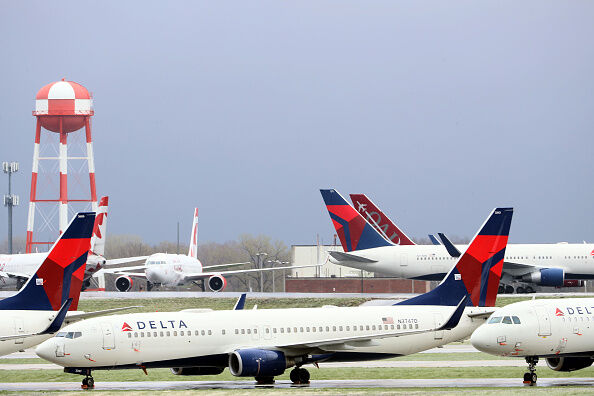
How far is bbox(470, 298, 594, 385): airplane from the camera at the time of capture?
130 ft

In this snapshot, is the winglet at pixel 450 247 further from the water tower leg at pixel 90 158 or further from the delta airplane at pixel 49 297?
the water tower leg at pixel 90 158

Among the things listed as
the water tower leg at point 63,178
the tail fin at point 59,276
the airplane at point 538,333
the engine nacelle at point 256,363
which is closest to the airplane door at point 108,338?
the tail fin at point 59,276

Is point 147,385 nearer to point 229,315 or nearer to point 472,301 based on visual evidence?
point 229,315

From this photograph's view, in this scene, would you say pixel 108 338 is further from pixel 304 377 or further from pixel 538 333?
pixel 538 333

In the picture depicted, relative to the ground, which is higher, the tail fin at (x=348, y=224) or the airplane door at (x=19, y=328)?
the tail fin at (x=348, y=224)

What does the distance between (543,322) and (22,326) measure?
18.4m

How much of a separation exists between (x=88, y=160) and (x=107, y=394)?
10029cm

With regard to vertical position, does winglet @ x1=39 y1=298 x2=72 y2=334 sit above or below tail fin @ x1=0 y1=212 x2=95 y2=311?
below

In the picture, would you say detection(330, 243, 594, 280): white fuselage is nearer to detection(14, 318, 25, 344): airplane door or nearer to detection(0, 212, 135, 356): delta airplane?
detection(0, 212, 135, 356): delta airplane

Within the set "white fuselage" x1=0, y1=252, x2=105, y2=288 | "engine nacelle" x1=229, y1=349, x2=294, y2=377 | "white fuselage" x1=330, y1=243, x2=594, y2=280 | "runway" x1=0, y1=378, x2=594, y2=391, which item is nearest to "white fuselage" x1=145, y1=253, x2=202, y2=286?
"white fuselage" x1=0, y1=252, x2=105, y2=288

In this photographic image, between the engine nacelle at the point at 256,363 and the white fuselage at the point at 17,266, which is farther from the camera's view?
the white fuselage at the point at 17,266

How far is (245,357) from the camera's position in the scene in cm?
4009

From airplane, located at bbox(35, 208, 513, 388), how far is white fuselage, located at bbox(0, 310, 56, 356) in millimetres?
597

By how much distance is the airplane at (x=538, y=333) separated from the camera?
130 ft
